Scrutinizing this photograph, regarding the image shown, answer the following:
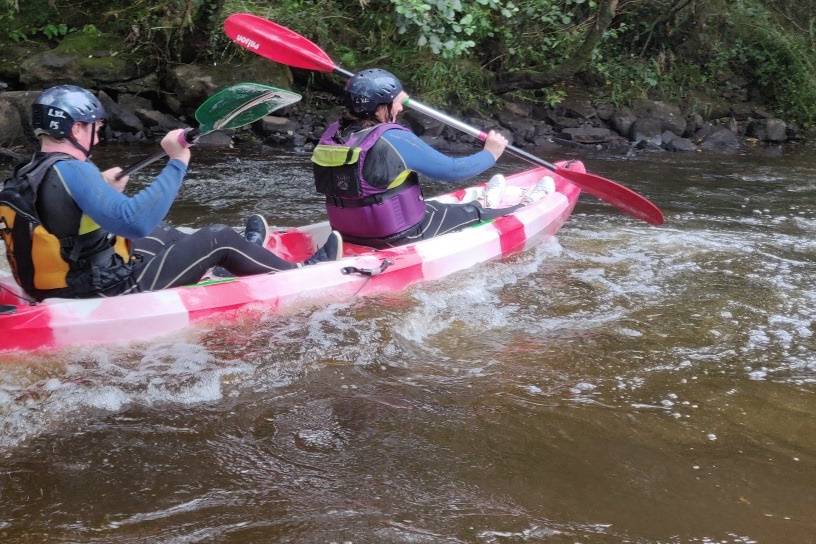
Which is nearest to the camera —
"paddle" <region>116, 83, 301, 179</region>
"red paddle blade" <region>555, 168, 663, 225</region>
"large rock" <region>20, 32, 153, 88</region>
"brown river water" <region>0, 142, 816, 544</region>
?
"brown river water" <region>0, 142, 816, 544</region>

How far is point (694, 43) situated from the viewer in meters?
11.2

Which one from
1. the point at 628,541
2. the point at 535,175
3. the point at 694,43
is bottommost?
the point at 628,541

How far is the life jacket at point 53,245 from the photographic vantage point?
279cm

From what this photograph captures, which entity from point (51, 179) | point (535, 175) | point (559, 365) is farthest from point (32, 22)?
point (559, 365)

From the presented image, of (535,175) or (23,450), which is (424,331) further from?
Result: (535,175)

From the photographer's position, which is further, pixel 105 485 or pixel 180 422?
pixel 180 422

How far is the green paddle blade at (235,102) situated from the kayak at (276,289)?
2.43 feet

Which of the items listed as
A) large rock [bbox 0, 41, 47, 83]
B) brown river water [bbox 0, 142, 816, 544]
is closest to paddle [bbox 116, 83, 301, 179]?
brown river water [bbox 0, 142, 816, 544]

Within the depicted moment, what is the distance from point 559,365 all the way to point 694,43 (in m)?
9.24

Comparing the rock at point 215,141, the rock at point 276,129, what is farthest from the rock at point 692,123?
the rock at point 215,141

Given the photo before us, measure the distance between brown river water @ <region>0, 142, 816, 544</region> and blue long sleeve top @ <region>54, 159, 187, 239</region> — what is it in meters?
0.61

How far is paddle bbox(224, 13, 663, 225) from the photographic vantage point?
4.96 metres

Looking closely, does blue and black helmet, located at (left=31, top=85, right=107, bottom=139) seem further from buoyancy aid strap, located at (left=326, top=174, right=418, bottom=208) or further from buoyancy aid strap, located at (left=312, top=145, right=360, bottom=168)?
buoyancy aid strap, located at (left=326, top=174, right=418, bottom=208)

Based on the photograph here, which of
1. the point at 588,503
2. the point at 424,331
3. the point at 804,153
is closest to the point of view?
the point at 588,503
